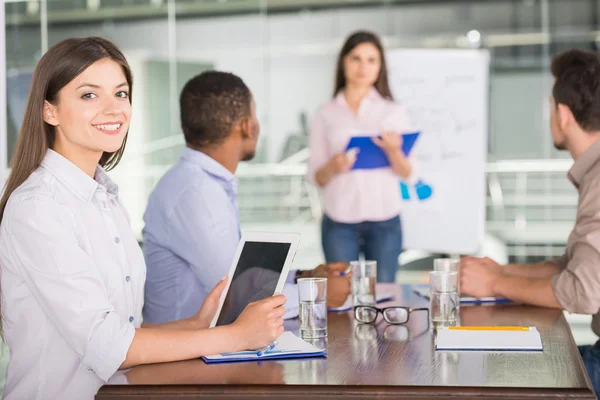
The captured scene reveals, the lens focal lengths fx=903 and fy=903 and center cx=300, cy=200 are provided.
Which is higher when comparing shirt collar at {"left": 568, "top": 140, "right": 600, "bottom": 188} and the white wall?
the white wall

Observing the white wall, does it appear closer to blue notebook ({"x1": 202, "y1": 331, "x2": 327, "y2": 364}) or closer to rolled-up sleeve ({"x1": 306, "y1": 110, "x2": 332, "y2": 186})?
rolled-up sleeve ({"x1": 306, "y1": 110, "x2": 332, "y2": 186})

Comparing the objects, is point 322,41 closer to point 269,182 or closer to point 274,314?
point 269,182

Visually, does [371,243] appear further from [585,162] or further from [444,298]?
[444,298]

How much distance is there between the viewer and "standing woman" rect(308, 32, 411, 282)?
4.04 meters

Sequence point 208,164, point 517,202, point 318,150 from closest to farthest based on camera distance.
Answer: point 208,164 → point 318,150 → point 517,202

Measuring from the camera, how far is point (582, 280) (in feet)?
7.11

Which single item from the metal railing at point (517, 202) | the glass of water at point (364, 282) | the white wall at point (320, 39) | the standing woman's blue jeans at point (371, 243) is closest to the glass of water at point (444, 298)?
the glass of water at point (364, 282)

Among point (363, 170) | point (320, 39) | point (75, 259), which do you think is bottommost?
point (75, 259)

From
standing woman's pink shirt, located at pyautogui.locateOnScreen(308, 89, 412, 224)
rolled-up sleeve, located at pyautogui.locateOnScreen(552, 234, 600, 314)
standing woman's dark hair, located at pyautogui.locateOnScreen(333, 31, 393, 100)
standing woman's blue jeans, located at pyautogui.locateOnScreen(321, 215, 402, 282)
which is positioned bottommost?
standing woman's blue jeans, located at pyautogui.locateOnScreen(321, 215, 402, 282)

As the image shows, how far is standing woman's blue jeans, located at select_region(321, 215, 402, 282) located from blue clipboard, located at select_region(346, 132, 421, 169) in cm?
26

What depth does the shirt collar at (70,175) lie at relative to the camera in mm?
1830

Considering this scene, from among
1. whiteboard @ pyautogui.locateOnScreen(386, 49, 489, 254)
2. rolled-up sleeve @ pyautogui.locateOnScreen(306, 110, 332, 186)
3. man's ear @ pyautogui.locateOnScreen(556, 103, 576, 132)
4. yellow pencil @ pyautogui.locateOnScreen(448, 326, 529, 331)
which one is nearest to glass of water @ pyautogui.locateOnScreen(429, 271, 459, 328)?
yellow pencil @ pyautogui.locateOnScreen(448, 326, 529, 331)

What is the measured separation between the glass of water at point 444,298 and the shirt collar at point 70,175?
800 mm

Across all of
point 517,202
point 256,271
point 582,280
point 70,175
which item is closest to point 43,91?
point 70,175
